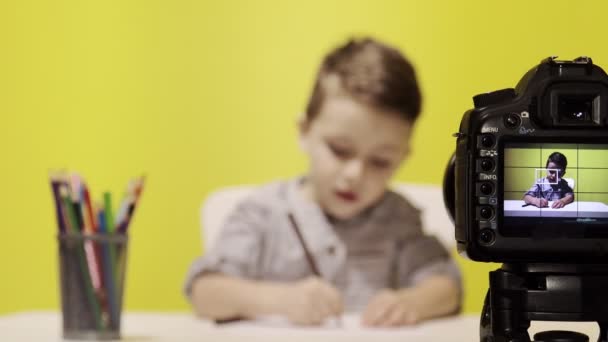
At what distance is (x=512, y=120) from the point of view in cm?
82

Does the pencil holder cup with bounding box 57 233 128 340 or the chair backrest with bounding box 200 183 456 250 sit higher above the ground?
the chair backrest with bounding box 200 183 456 250

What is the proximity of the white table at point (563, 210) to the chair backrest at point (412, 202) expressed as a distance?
2.38ft

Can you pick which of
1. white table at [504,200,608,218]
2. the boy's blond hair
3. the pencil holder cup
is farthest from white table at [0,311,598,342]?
the boy's blond hair

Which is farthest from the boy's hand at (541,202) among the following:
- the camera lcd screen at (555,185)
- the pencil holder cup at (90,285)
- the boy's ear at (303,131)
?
the boy's ear at (303,131)

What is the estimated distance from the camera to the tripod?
82 cm

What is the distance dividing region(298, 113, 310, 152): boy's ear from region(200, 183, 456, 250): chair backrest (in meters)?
0.11

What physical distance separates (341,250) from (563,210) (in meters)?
0.77

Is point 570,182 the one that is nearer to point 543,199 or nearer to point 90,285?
point 543,199

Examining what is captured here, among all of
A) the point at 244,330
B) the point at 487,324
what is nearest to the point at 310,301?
the point at 244,330

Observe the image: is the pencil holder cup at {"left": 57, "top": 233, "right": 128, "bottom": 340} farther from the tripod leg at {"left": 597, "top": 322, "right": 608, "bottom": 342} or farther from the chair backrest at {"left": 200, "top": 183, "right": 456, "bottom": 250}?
the tripod leg at {"left": 597, "top": 322, "right": 608, "bottom": 342}

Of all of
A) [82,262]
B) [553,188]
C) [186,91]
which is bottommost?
[82,262]

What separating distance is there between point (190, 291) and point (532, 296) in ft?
2.86

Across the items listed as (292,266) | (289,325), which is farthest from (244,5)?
(289,325)

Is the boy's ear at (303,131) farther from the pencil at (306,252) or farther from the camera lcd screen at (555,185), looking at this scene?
the camera lcd screen at (555,185)
